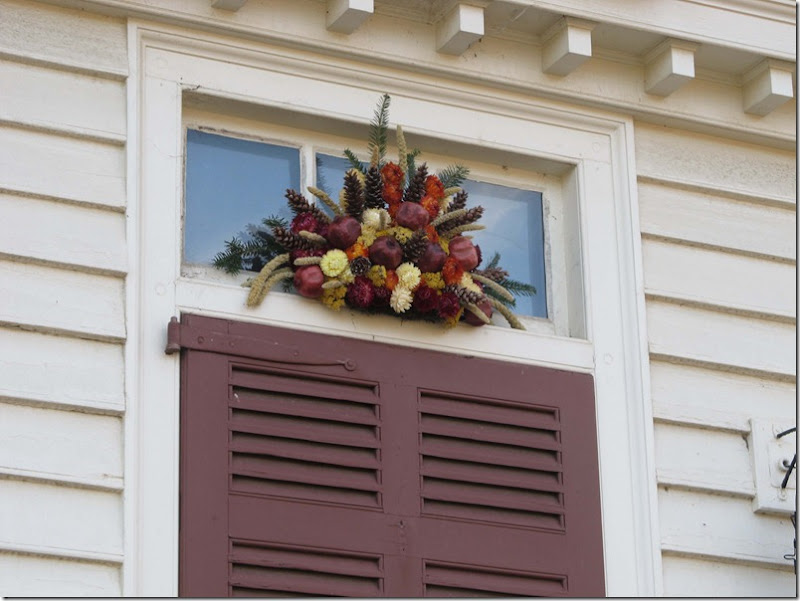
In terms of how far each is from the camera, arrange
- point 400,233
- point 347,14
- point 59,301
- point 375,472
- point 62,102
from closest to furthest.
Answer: point 59,301, point 375,472, point 62,102, point 400,233, point 347,14

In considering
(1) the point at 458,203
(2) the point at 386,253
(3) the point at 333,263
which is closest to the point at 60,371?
(3) the point at 333,263

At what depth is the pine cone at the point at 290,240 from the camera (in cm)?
834

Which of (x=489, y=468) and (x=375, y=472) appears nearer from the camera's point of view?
(x=375, y=472)

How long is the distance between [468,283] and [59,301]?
5.46 ft

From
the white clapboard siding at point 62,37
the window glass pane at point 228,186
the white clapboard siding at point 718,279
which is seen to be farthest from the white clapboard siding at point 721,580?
the white clapboard siding at point 62,37

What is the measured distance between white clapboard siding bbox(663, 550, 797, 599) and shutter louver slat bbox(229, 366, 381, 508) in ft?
4.23

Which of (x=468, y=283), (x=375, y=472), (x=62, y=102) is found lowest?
(x=375, y=472)

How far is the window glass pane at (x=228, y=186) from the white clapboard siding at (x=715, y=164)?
1.61 m

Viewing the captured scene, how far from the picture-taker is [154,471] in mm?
7746

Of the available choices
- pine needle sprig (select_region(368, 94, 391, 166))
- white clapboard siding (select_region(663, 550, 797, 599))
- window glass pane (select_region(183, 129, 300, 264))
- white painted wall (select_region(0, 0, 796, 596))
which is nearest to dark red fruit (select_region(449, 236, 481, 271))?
pine needle sprig (select_region(368, 94, 391, 166))

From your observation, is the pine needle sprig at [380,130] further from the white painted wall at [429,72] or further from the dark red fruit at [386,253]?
the dark red fruit at [386,253]

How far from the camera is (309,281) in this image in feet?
27.0

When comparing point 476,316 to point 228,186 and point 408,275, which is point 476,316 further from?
point 228,186

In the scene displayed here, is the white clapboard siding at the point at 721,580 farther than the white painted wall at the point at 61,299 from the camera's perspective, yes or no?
Yes
